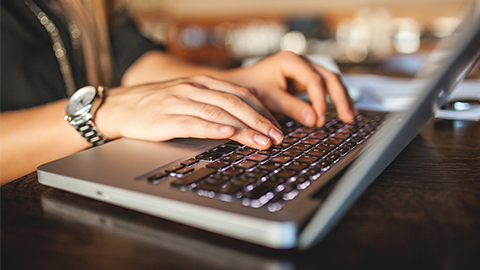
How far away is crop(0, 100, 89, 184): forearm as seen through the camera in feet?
1.57

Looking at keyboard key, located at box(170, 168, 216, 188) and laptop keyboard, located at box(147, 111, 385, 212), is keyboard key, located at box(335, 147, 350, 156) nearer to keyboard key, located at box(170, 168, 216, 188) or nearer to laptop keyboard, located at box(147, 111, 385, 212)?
laptop keyboard, located at box(147, 111, 385, 212)

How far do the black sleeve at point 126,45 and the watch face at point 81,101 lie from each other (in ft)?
1.84

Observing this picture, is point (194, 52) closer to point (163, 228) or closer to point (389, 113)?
point (389, 113)

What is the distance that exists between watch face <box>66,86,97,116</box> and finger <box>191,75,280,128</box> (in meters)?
0.16

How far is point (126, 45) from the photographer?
110 cm

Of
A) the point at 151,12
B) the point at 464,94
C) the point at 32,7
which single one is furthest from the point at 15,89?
the point at 151,12

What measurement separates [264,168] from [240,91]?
0.58 ft

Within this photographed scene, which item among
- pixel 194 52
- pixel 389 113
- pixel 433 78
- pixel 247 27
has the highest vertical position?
pixel 433 78

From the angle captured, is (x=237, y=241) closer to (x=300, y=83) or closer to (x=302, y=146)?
(x=302, y=146)

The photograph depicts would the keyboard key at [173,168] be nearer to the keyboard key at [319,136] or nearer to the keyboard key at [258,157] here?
the keyboard key at [258,157]

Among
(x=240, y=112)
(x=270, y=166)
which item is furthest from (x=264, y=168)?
(x=240, y=112)

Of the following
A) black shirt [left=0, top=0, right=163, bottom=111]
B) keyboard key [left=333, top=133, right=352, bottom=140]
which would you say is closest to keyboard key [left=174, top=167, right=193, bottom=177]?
keyboard key [left=333, top=133, right=352, bottom=140]

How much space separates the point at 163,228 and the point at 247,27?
3.32m

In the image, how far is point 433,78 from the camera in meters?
0.26
